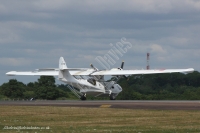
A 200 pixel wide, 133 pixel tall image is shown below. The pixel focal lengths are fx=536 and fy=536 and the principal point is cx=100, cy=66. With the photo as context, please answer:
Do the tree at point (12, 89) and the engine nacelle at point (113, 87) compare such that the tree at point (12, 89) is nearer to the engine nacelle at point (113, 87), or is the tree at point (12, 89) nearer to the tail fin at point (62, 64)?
the tail fin at point (62, 64)

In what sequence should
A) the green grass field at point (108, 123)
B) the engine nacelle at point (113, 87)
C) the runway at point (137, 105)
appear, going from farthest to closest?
the engine nacelle at point (113, 87) < the runway at point (137, 105) < the green grass field at point (108, 123)

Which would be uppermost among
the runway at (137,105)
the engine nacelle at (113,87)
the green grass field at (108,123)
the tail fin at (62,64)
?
the tail fin at (62,64)

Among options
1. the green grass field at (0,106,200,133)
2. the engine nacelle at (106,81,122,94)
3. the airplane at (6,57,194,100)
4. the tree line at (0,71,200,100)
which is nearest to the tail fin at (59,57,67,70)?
the airplane at (6,57,194,100)

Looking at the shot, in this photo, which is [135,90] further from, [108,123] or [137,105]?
[108,123]

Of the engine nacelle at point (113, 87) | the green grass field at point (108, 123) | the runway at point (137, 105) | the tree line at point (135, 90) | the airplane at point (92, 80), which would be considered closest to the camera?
the green grass field at point (108, 123)

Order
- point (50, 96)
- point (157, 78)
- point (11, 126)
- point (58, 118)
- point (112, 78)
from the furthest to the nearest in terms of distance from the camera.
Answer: point (157, 78) < point (50, 96) < point (112, 78) < point (58, 118) < point (11, 126)

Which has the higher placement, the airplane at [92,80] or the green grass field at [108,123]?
the airplane at [92,80]

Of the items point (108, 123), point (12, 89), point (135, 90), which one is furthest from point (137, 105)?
point (12, 89)

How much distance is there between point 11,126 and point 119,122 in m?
6.73

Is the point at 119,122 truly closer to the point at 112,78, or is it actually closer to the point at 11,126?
the point at 11,126

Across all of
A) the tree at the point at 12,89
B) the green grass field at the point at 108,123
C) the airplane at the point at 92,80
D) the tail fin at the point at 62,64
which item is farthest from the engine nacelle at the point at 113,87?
the green grass field at the point at 108,123

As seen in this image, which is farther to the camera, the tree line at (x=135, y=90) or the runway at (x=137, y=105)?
the tree line at (x=135, y=90)

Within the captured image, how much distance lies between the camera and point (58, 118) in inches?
1420

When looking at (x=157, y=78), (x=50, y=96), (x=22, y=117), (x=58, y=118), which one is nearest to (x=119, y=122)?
(x=58, y=118)
